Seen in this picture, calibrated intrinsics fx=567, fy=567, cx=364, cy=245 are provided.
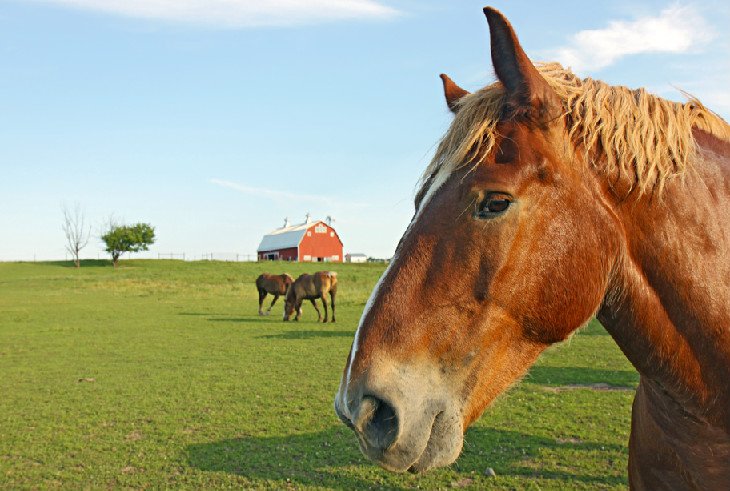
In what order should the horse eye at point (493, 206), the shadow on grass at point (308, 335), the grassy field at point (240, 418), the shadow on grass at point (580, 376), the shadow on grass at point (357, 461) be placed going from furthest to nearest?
the shadow on grass at point (308, 335) → the shadow on grass at point (580, 376) → the grassy field at point (240, 418) → the shadow on grass at point (357, 461) → the horse eye at point (493, 206)

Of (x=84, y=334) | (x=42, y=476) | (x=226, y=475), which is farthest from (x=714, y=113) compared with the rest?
(x=84, y=334)

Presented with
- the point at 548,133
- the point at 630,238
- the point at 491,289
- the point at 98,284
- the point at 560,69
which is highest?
the point at 560,69

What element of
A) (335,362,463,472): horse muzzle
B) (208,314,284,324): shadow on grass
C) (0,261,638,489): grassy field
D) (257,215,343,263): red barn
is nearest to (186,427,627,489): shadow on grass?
(0,261,638,489): grassy field

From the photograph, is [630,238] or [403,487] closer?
[630,238]

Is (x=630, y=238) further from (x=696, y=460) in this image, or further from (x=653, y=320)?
(x=696, y=460)

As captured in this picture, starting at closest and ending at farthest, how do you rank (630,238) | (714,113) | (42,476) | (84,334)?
(630,238), (714,113), (42,476), (84,334)

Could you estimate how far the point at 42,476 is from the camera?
20.4 ft

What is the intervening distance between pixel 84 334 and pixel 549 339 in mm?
19549

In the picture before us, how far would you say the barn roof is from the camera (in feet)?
255

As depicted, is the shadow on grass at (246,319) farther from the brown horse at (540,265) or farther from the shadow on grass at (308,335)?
the brown horse at (540,265)

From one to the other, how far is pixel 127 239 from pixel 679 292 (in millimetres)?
76686

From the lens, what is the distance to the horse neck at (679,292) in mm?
1963

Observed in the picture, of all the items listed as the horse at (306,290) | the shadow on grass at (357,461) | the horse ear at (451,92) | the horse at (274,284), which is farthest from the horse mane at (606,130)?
the horse at (274,284)

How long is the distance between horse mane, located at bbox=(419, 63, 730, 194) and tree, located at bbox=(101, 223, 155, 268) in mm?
74708
